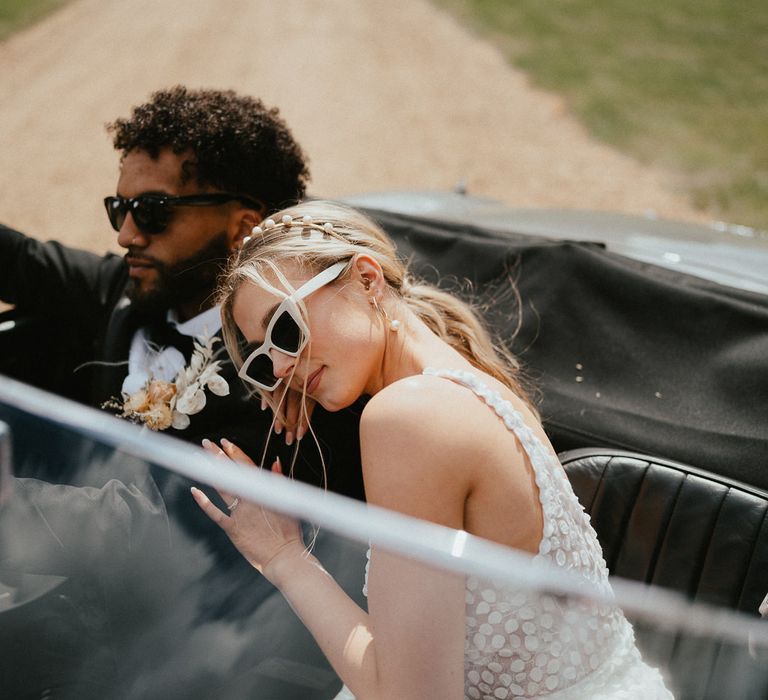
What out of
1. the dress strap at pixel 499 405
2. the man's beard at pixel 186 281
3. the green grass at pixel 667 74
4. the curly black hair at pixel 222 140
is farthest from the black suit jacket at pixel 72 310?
the green grass at pixel 667 74

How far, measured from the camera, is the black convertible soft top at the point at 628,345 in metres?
1.95

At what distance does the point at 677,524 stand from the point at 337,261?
986mm

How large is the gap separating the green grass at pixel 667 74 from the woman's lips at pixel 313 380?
7074mm

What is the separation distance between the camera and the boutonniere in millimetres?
1817

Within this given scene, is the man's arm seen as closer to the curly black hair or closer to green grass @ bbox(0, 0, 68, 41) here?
the curly black hair

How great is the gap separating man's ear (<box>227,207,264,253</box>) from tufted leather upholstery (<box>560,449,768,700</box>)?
39.3 inches

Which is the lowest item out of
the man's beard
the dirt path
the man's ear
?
the dirt path

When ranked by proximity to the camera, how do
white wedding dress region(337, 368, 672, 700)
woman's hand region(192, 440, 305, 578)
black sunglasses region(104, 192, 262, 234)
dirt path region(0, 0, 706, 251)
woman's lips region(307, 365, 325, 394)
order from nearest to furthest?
woman's hand region(192, 440, 305, 578) < white wedding dress region(337, 368, 672, 700) < woman's lips region(307, 365, 325, 394) < black sunglasses region(104, 192, 262, 234) < dirt path region(0, 0, 706, 251)

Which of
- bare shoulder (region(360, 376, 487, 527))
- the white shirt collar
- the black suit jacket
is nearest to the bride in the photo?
bare shoulder (region(360, 376, 487, 527))

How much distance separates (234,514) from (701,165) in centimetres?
948

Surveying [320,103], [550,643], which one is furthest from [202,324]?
[320,103]

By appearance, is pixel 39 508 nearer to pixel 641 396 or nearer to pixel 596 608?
pixel 596 608

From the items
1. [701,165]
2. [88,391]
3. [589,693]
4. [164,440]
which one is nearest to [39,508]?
[164,440]

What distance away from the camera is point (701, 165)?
30.9 ft
